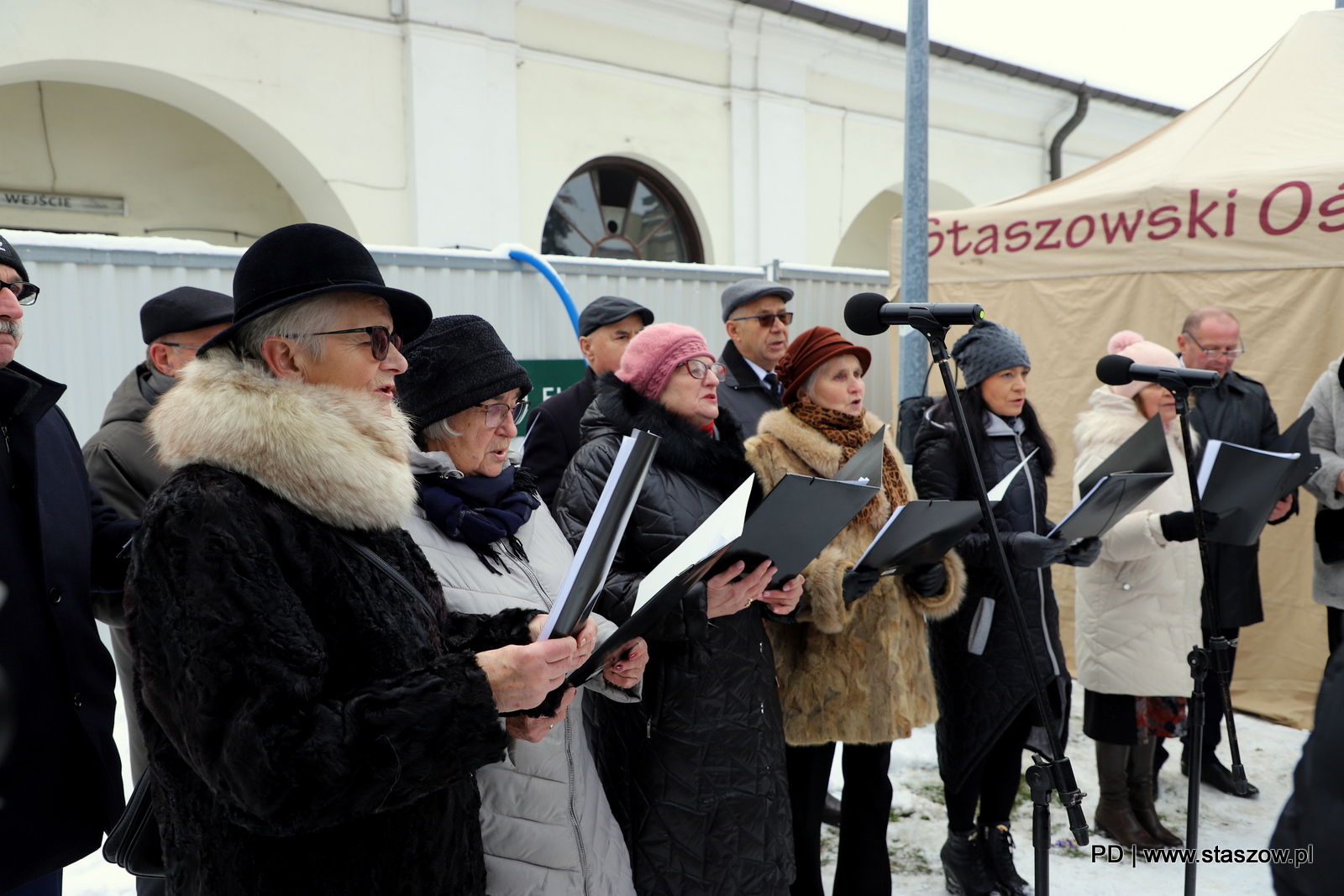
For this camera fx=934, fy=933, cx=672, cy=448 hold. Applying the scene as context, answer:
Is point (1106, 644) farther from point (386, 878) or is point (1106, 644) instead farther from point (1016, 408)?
point (386, 878)

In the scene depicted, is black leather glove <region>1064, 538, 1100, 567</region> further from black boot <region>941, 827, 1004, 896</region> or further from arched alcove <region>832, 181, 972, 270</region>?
arched alcove <region>832, 181, 972, 270</region>

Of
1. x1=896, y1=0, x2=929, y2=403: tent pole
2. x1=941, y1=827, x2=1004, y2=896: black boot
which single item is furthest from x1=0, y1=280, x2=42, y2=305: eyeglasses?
x1=896, y1=0, x2=929, y2=403: tent pole

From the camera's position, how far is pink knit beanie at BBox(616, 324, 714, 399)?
8.31 ft

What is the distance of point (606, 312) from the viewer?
13.6 ft

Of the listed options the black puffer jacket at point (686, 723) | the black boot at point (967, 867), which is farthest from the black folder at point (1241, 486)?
the black puffer jacket at point (686, 723)

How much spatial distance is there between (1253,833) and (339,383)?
4.04 meters

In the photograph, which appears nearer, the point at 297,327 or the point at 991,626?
the point at 297,327

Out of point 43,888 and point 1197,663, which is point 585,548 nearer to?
point 43,888

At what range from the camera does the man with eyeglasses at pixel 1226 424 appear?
14.1 feet

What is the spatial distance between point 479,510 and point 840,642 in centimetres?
146

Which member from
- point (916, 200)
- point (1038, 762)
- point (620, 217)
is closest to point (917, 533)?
point (1038, 762)

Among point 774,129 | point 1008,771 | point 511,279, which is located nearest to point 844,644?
point 1008,771

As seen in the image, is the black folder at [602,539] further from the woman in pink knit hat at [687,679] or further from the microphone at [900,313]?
the microphone at [900,313]

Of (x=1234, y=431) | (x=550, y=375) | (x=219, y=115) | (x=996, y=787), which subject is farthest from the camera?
(x=219, y=115)
